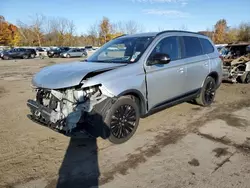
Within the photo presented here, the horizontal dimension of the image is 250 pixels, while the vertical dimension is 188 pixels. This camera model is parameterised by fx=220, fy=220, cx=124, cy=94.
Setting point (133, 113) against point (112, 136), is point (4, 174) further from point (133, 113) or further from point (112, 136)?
point (133, 113)

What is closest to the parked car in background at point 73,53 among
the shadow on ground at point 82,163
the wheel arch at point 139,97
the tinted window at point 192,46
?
the tinted window at point 192,46

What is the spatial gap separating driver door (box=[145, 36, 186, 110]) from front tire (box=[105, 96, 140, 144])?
1.47 feet

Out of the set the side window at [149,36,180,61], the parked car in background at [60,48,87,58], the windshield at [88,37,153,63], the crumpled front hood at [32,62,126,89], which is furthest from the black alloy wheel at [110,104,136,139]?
the parked car in background at [60,48,87,58]

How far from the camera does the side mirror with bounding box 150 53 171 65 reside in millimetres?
3964

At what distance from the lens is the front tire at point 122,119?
3621mm

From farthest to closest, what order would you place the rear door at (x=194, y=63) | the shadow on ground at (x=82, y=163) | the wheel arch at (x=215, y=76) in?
1. the wheel arch at (x=215, y=76)
2. the rear door at (x=194, y=63)
3. the shadow on ground at (x=82, y=163)

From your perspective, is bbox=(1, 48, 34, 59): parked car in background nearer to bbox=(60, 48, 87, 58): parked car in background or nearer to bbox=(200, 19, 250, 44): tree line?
bbox=(60, 48, 87, 58): parked car in background

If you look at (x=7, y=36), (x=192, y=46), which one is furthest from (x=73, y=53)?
(x=7, y=36)

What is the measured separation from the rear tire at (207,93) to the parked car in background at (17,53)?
32501mm

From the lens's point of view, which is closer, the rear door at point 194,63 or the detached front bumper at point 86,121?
the detached front bumper at point 86,121

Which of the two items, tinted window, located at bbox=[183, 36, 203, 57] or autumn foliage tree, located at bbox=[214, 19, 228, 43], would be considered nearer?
tinted window, located at bbox=[183, 36, 203, 57]

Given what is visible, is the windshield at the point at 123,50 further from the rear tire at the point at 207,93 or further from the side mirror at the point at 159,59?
the rear tire at the point at 207,93

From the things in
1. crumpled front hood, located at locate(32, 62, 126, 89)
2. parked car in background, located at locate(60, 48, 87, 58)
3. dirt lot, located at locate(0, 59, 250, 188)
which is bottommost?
dirt lot, located at locate(0, 59, 250, 188)

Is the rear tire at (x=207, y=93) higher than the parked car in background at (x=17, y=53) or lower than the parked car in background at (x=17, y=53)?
lower
